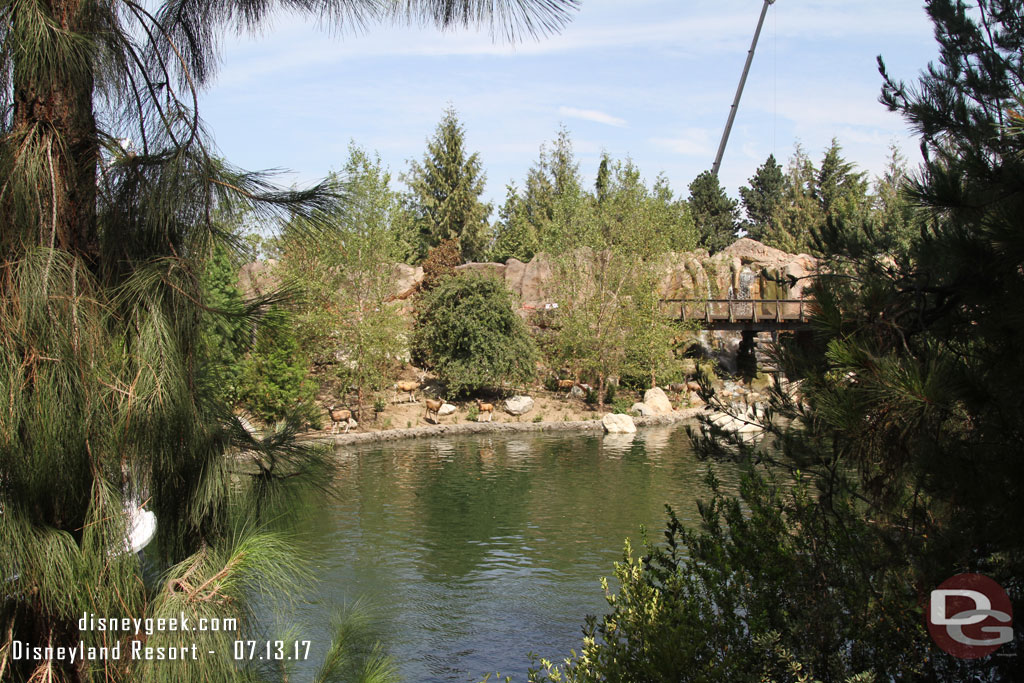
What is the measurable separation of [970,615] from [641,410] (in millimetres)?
19828

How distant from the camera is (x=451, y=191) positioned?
35.4 m

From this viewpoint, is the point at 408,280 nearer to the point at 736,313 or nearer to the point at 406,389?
Answer: the point at 406,389

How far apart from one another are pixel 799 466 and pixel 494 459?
13.7m

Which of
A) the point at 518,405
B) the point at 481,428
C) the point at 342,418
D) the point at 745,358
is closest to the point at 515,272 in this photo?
the point at 518,405

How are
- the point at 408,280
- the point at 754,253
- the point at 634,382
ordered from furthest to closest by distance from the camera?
1. the point at 754,253
2. the point at 408,280
3. the point at 634,382

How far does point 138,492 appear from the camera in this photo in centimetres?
208

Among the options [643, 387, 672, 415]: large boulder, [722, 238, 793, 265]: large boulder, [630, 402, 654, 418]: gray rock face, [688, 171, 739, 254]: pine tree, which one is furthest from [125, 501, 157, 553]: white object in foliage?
[688, 171, 739, 254]: pine tree

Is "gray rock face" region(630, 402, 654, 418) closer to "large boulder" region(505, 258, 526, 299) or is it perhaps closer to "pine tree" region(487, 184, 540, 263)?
"large boulder" region(505, 258, 526, 299)

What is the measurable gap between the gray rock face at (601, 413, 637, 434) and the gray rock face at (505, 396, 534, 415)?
2598 millimetres

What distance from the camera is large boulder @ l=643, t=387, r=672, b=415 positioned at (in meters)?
22.3

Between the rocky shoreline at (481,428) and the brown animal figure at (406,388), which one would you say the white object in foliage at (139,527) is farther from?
the brown animal figure at (406,388)

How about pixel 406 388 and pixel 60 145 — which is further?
pixel 406 388

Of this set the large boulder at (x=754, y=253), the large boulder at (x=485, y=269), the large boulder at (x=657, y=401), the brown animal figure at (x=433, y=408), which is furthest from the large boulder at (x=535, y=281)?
the large boulder at (x=754, y=253)

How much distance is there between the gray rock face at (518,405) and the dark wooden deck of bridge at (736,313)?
5330mm
